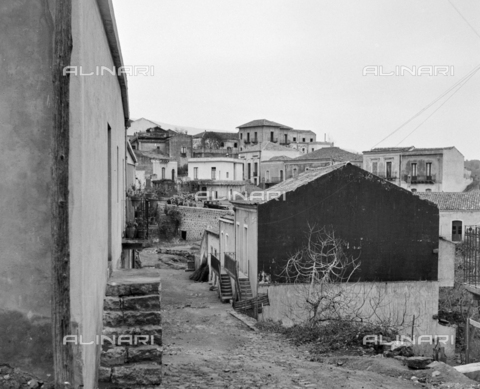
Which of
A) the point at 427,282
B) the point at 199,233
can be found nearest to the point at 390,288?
the point at 427,282

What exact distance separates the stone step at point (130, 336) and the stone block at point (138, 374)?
339 mm

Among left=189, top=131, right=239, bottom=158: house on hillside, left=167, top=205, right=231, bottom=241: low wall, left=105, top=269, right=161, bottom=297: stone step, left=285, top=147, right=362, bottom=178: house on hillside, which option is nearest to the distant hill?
left=285, top=147, right=362, bottom=178: house on hillside

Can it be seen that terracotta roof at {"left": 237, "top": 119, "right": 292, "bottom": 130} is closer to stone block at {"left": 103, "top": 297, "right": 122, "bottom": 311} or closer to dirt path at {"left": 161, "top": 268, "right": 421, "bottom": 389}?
dirt path at {"left": 161, "top": 268, "right": 421, "bottom": 389}

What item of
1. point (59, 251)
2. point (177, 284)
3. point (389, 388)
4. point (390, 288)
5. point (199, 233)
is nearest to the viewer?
point (59, 251)

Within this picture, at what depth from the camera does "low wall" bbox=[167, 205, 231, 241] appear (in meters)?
38.9

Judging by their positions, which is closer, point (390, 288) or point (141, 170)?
point (390, 288)

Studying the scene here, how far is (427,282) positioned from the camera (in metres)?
19.7

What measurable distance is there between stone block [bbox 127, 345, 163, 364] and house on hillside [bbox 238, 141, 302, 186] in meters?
54.3

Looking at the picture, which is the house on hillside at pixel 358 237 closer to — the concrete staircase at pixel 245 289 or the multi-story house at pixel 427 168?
the concrete staircase at pixel 245 289

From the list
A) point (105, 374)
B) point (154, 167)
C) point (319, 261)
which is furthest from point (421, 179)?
point (105, 374)

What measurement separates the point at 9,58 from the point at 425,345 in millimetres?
15509

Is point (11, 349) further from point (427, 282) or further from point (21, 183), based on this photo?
point (427, 282)

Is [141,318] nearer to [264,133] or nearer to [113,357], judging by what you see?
[113,357]

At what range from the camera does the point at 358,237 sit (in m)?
19.1
